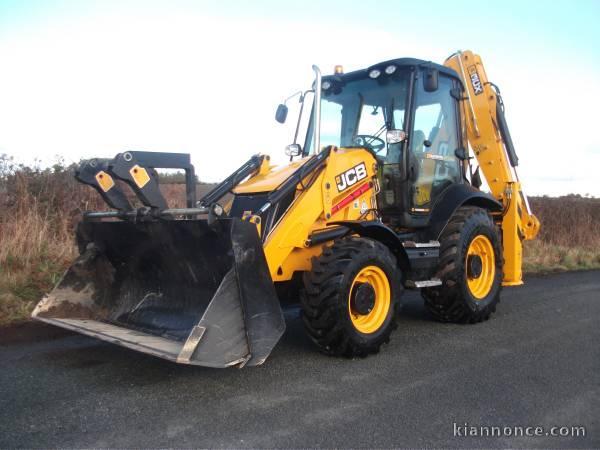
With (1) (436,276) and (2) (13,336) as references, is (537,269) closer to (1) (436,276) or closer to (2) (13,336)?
(1) (436,276)

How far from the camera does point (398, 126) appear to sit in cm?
579

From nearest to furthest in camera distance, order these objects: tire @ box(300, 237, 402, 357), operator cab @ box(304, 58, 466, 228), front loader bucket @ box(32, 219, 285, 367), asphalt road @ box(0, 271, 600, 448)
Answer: asphalt road @ box(0, 271, 600, 448), front loader bucket @ box(32, 219, 285, 367), tire @ box(300, 237, 402, 357), operator cab @ box(304, 58, 466, 228)

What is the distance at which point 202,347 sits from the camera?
365 centimetres

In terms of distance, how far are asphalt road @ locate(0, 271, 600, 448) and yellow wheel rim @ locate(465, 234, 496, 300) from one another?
850mm

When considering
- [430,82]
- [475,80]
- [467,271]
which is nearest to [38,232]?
[430,82]

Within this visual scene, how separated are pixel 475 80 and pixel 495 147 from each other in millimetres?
927

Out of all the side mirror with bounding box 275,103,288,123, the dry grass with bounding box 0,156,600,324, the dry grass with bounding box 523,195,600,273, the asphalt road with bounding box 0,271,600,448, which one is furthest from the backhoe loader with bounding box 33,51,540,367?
the dry grass with bounding box 523,195,600,273

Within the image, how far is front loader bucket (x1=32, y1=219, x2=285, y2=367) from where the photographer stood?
3820 millimetres

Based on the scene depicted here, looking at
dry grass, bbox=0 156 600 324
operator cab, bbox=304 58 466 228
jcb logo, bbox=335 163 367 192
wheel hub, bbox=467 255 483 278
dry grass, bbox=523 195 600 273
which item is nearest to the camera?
jcb logo, bbox=335 163 367 192

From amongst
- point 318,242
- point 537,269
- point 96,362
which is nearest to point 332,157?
point 318,242

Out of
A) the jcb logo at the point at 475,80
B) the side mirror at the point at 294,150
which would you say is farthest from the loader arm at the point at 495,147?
the side mirror at the point at 294,150

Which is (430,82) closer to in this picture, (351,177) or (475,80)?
(351,177)

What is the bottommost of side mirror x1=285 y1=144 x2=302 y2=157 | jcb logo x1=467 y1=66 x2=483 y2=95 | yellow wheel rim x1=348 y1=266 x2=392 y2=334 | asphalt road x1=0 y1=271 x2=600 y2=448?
asphalt road x1=0 y1=271 x2=600 y2=448

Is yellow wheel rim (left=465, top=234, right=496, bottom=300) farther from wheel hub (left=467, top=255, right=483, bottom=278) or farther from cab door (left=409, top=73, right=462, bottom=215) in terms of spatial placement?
cab door (left=409, top=73, right=462, bottom=215)
